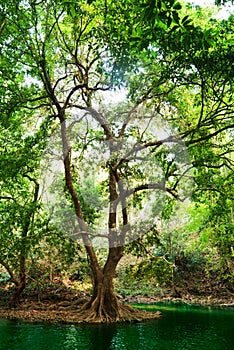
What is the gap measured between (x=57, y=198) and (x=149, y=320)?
6642mm

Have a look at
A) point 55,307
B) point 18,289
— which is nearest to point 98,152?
point 55,307

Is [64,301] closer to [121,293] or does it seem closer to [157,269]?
[157,269]

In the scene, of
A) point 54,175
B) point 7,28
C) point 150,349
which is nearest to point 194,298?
point 54,175

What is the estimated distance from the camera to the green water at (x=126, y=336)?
753 centimetres

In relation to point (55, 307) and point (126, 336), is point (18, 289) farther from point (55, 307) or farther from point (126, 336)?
point (126, 336)

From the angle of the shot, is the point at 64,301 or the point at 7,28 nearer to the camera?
the point at 7,28

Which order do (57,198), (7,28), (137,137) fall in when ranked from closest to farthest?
(7,28)
(137,137)
(57,198)

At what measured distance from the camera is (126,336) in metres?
8.52

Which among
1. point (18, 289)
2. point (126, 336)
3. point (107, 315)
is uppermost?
point (18, 289)

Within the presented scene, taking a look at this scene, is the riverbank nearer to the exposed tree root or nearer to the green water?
the exposed tree root

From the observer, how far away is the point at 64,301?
1335cm

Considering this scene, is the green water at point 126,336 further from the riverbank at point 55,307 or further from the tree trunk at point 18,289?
the tree trunk at point 18,289

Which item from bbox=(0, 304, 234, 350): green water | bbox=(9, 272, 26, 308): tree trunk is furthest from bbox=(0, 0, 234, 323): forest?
bbox=(0, 304, 234, 350): green water

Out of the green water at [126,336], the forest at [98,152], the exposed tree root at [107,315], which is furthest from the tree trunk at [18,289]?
the exposed tree root at [107,315]
